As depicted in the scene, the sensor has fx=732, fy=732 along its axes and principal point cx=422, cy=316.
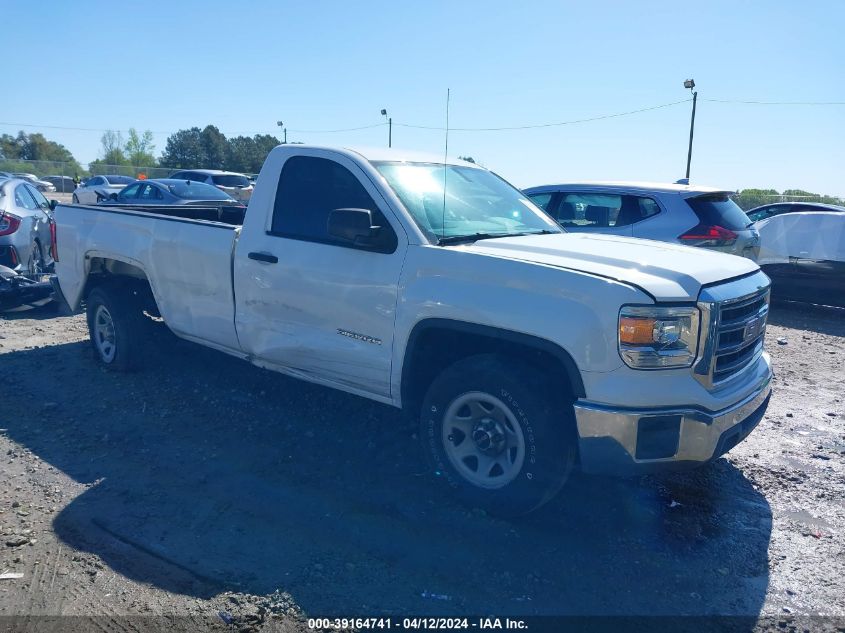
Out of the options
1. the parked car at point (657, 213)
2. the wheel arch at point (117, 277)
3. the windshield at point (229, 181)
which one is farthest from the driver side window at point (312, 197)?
the windshield at point (229, 181)

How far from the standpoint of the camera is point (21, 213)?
9.34 meters

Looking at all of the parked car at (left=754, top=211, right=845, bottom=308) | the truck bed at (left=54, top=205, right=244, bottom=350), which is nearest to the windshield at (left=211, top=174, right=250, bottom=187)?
the parked car at (left=754, top=211, right=845, bottom=308)

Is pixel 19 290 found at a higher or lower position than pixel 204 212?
lower

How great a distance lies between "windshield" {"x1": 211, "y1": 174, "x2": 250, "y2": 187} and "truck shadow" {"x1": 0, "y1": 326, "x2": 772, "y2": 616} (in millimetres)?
22057

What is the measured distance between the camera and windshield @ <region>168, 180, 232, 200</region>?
1638 cm

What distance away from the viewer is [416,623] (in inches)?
126

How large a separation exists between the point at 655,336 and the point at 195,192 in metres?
14.8

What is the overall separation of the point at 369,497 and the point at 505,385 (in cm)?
114

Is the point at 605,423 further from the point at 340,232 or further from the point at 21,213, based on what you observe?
the point at 21,213

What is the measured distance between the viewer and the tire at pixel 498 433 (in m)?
3.82

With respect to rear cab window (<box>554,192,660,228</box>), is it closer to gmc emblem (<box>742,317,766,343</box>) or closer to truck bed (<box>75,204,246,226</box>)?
truck bed (<box>75,204,246,226</box>)

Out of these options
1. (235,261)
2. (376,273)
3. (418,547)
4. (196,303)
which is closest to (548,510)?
(418,547)

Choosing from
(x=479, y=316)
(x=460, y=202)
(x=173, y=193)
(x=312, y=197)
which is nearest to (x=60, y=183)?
(x=173, y=193)

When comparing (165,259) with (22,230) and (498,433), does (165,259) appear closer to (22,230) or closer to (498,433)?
(498,433)
